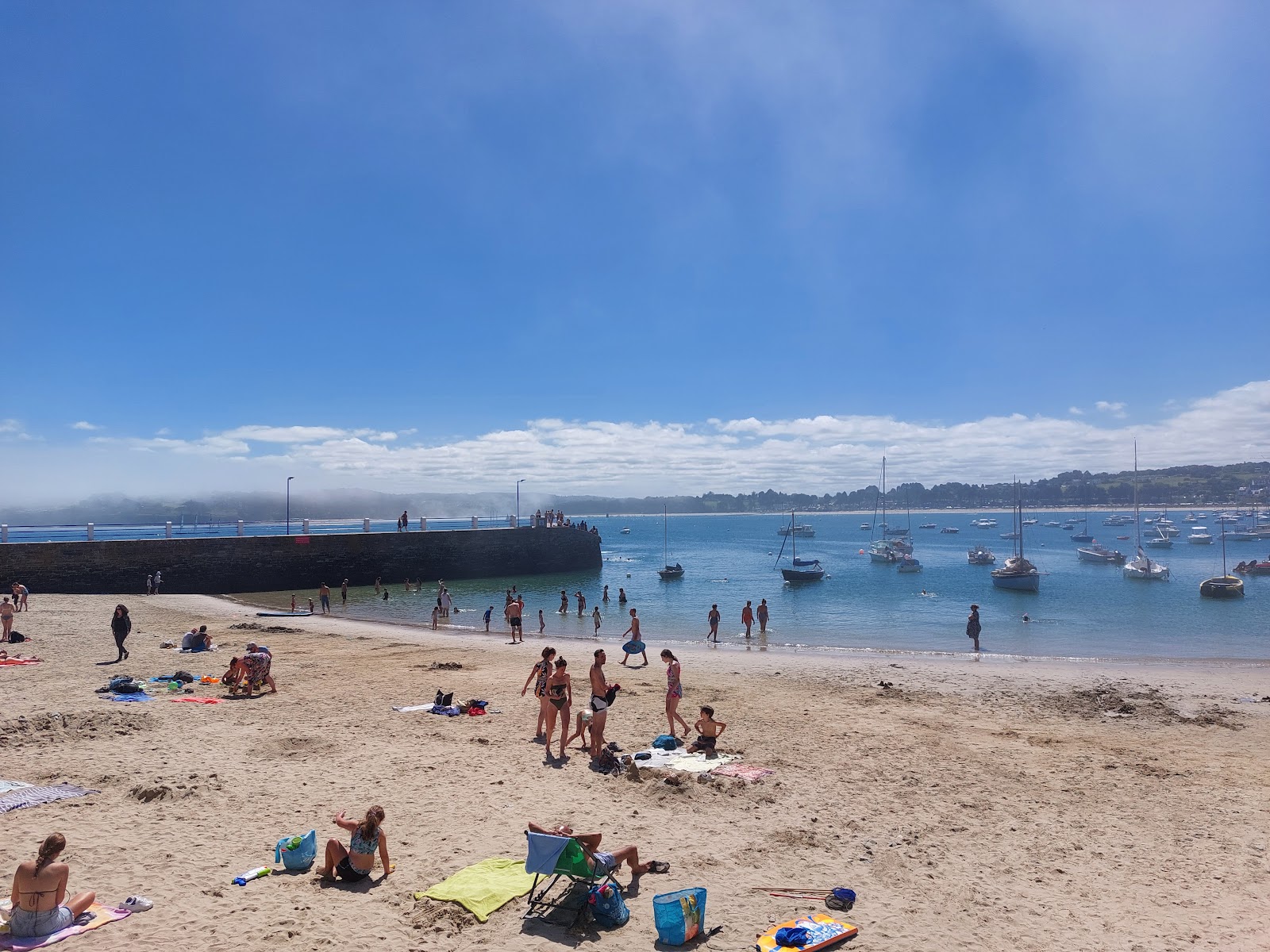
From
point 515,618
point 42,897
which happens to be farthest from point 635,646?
point 42,897

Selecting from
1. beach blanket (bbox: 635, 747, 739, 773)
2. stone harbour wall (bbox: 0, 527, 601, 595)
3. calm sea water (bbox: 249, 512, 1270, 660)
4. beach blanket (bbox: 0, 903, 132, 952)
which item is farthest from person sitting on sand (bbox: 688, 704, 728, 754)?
stone harbour wall (bbox: 0, 527, 601, 595)

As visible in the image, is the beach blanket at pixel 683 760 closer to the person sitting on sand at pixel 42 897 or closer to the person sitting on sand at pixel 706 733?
the person sitting on sand at pixel 706 733

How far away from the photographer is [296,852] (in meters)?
6.80

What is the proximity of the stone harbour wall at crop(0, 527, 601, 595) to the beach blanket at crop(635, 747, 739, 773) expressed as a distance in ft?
116

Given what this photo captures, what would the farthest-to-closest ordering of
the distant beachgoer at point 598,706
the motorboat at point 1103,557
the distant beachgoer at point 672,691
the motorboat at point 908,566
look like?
the motorboat at point 1103,557 < the motorboat at point 908,566 < the distant beachgoer at point 672,691 < the distant beachgoer at point 598,706

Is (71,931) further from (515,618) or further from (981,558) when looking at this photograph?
(981,558)

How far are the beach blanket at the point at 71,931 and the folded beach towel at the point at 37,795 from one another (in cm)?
290

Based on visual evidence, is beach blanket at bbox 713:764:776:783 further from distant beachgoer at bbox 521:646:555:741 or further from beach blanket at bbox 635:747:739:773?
distant beachgoer at bbox 521:646:555:741

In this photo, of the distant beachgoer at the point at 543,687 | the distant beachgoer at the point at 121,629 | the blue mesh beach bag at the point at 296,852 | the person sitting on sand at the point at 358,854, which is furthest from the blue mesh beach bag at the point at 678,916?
the distant beachgoer at the point at 121,629

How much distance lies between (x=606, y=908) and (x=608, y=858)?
0.47 m

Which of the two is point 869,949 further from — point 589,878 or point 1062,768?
point 1062,768

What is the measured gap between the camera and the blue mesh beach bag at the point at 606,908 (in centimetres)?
612

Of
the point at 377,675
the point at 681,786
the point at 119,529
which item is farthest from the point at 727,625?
the point at 119,529

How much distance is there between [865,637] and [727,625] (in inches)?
238
